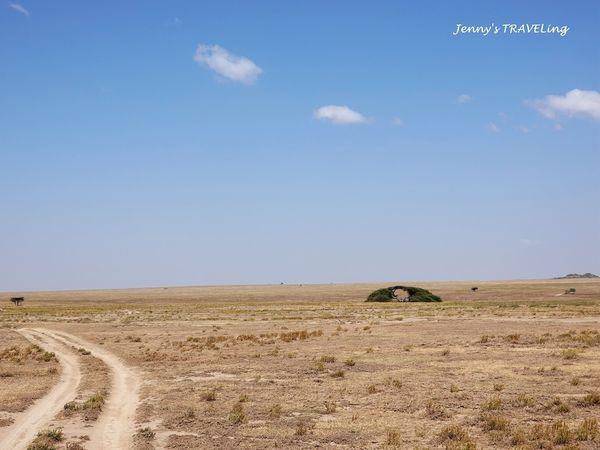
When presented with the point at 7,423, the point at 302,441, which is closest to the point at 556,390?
the point at 302,441

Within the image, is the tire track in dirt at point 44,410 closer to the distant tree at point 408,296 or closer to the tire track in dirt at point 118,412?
the tire track in dirt at point 118,412

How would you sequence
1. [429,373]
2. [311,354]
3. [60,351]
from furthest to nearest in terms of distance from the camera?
[60,351], [311,354], [429,373]

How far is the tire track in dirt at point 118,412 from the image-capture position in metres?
14.0

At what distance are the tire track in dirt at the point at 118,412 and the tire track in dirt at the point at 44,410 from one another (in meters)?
1.43

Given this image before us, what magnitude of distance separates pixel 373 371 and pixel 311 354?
691 centimetres

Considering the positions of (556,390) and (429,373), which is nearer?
(556,390)

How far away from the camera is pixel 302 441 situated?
14117 mm

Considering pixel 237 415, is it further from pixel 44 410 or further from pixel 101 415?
pixel 44 410

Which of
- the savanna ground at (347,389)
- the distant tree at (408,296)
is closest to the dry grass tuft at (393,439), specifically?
the savanna ground at (347,389)

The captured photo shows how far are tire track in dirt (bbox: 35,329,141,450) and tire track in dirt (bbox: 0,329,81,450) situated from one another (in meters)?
1.43

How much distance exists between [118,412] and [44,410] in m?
2.38

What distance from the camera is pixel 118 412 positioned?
682 inches

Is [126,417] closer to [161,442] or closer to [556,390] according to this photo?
[161,442]

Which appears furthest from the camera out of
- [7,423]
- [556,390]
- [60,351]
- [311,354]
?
[60,351]
